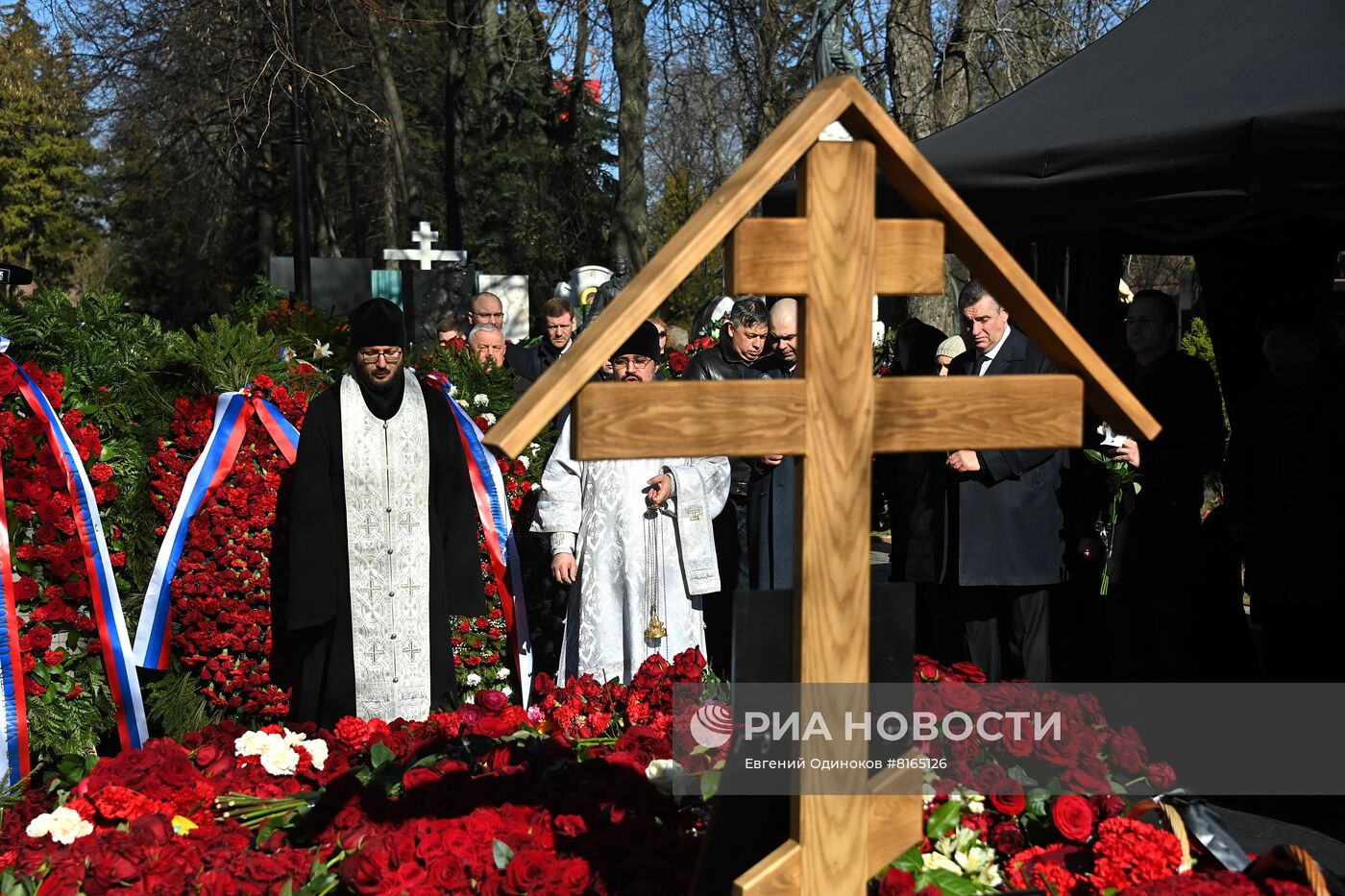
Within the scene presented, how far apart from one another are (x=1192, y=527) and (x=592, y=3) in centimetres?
952

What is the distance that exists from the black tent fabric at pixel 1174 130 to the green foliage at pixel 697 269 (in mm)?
19424

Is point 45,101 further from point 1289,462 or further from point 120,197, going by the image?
point 120,197

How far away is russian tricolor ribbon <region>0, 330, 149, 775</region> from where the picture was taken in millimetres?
4840

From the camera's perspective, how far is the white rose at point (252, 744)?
2.99m

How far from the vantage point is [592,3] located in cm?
1321

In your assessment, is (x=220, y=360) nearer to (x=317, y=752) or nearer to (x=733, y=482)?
(x=733, y=482)

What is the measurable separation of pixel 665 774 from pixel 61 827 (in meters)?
1.22

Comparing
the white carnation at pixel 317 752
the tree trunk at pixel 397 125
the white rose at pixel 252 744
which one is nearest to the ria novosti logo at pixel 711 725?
the white carnation at pixel 317 752

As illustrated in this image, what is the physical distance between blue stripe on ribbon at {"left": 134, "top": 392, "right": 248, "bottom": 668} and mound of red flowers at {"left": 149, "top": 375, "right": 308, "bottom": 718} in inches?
3.8

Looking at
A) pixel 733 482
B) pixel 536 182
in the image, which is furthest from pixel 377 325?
pixel 536 182

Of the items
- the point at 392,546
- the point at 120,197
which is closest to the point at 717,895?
the point at 392,546

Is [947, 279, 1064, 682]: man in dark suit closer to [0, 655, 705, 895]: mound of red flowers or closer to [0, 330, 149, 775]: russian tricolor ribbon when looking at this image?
[0, 655, 705, 895]: mound of red flowers

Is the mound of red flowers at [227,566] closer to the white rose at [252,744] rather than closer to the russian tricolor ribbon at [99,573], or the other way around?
the russian tricolor ribbon at [99,573]

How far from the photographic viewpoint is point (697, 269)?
2452 cm
